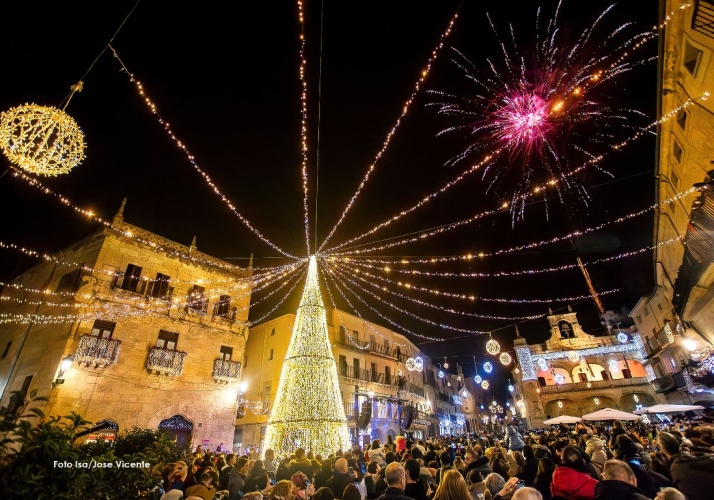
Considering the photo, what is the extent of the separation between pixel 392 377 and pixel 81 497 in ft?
97.3

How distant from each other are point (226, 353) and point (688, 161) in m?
20.5

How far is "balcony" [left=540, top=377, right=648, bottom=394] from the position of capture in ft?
103

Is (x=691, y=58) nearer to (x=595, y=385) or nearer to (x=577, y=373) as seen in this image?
(x=595, y=385)

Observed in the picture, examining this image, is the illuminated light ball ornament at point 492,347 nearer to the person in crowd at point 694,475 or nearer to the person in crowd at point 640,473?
the person in crowd at point 640,473

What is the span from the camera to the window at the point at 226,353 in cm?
1799

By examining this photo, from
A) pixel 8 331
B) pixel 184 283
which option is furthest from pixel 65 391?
pixel 8 331

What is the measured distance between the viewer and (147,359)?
15.1m

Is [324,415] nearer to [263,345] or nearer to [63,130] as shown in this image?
[63,130]

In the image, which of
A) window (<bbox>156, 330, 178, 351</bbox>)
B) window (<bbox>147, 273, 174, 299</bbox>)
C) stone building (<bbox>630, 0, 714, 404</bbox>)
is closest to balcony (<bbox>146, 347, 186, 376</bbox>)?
window (<bbox>156, 330, 178, 351</bbox>)

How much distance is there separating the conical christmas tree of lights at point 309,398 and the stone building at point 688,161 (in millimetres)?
10263

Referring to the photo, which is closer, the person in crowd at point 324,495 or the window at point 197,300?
the person in crowd at point 324,495

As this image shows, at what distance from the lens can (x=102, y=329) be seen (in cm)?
1434

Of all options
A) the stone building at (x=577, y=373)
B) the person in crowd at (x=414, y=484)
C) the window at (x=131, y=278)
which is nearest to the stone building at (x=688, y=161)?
the person in crowd at (x=414, y=484)

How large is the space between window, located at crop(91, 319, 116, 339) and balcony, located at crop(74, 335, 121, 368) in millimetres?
373
